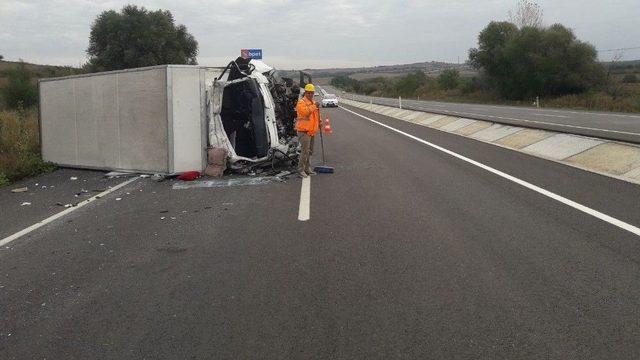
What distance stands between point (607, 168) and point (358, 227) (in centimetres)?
642

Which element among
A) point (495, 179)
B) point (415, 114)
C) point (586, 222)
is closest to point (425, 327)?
point (586, 222)

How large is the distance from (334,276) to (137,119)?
837 centimetres

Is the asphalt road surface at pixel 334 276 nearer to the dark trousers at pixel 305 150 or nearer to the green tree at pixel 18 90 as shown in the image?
the dark trousers at pixel 305 150

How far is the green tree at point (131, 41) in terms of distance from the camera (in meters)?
65.1

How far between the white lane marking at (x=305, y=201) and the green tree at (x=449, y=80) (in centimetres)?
9305

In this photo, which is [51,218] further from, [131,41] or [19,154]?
[131,41]

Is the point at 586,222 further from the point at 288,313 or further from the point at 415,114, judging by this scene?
the point at 415,114

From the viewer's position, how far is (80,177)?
12930mm

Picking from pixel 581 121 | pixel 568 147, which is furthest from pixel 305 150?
pixel 581 121

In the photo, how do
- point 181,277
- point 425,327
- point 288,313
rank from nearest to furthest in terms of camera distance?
point 425,327, point 288,313, point 181,277

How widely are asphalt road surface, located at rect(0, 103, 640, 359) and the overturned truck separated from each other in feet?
8.66

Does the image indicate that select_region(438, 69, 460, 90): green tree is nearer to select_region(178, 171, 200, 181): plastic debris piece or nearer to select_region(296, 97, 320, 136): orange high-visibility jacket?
select_region(296, 97, 320, 136): orange high-visibility jacket

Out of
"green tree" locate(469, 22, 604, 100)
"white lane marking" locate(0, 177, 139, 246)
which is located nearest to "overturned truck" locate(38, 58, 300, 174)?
"white lane marking" locate(0, 177, 139, 246)

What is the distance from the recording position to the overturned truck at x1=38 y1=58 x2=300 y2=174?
12.0 metres
